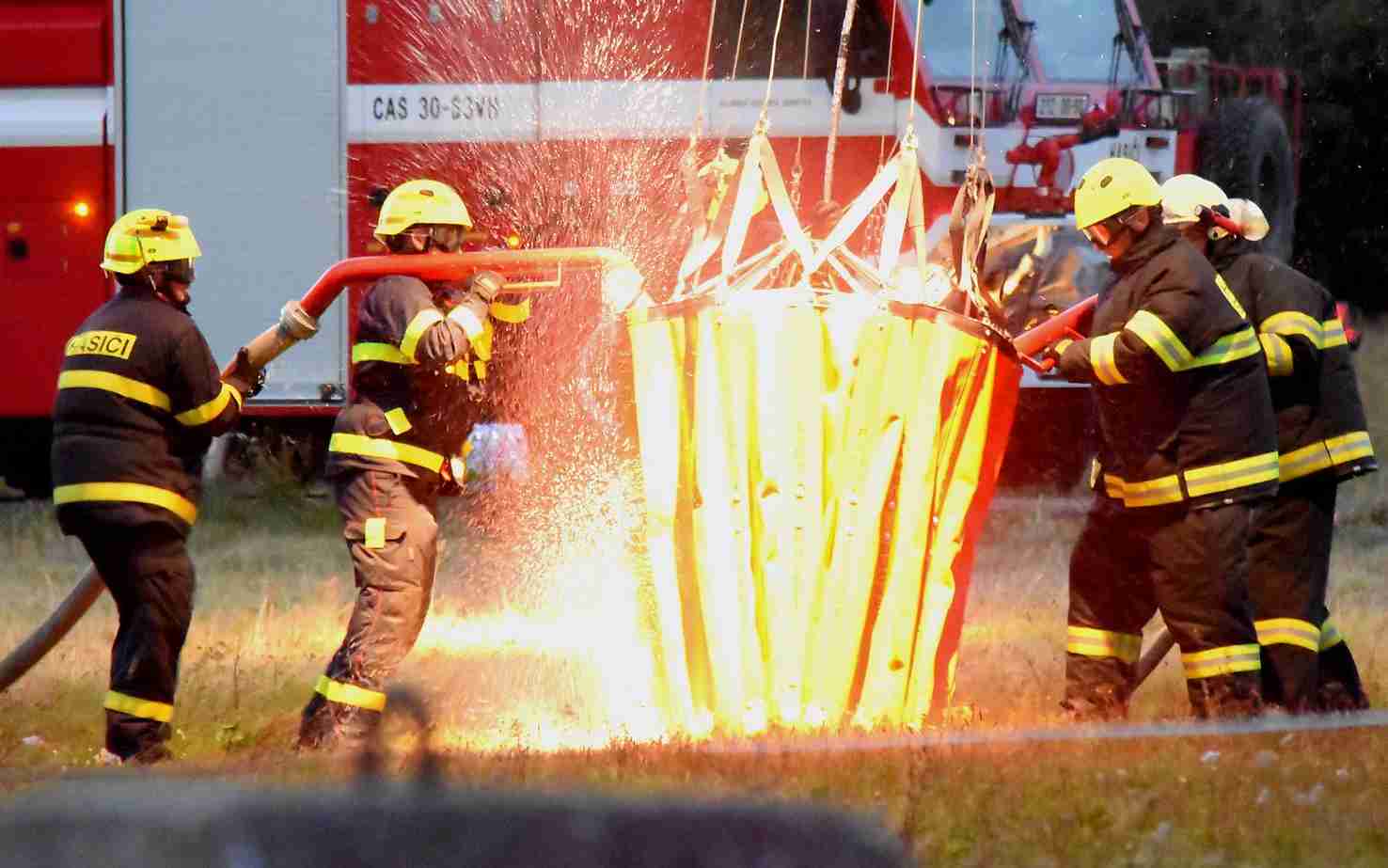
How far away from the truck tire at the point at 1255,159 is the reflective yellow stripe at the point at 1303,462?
256 inches

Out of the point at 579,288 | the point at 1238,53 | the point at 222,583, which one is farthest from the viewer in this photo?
the point at 1238,53

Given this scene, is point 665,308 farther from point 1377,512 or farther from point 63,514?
point 1377,512

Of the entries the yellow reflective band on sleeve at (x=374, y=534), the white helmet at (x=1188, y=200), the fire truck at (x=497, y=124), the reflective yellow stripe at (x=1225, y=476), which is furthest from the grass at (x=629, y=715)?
the white helmet at (x=1188, y=200)

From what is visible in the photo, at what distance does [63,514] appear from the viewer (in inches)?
250

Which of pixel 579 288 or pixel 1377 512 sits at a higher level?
pixel 579 288

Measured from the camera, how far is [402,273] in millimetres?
6555

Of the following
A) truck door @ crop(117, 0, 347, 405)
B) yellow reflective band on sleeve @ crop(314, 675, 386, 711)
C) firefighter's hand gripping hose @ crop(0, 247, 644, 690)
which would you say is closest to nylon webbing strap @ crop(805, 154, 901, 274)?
firefighter's hand gripping hose @ crop(0, 247, 644, 690)

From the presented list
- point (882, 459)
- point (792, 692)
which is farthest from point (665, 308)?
point (792, 692)

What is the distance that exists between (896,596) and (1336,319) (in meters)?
2.12

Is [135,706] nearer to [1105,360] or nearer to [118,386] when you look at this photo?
[118,386]

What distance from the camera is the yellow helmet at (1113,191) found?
21.0ft

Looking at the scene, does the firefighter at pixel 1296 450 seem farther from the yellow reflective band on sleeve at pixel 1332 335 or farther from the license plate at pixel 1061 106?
the license plate at pixel 1061 106

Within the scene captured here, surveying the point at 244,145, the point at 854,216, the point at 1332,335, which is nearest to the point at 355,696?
the point at 854,216

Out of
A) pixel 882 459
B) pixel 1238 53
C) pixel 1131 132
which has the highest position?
pixel 1238 53
